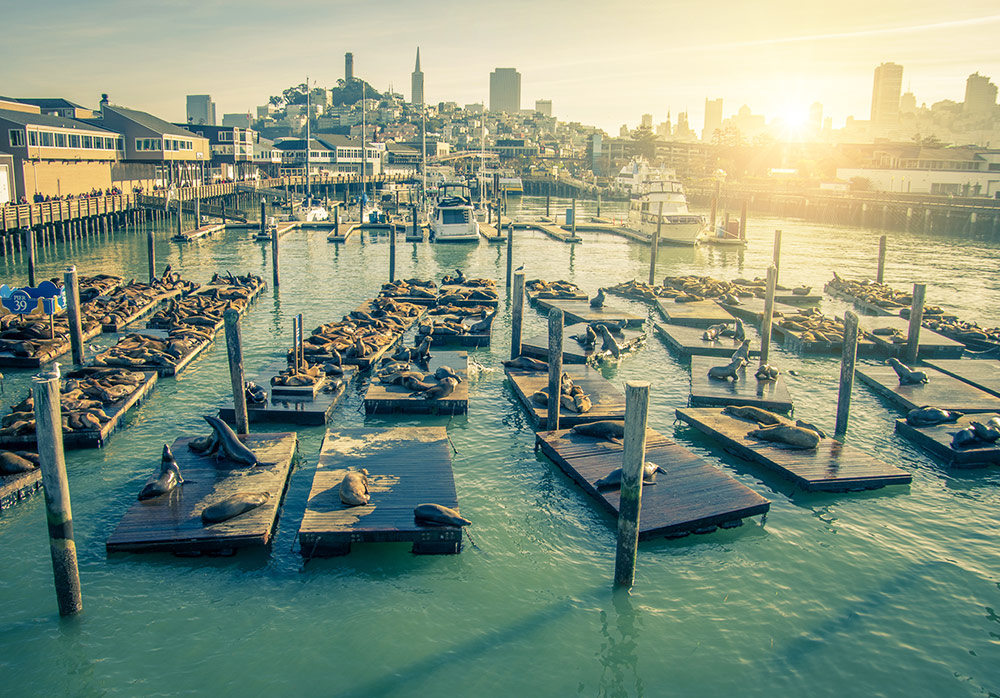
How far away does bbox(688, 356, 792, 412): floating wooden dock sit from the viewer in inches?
657

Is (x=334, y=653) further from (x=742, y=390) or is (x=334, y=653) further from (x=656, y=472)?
(x=742, y=390)

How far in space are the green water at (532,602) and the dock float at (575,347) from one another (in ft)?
18.9

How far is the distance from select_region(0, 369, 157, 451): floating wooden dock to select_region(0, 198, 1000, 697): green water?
296 millimetres

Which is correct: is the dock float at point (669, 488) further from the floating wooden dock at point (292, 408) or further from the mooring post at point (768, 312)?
the mooring post at point (768, 312)

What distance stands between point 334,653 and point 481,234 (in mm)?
46818

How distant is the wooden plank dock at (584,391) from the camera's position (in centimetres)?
1535

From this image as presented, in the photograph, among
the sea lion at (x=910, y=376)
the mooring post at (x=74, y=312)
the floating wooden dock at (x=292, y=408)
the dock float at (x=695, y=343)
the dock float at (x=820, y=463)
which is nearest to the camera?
the dock float at (x=820, y=463)

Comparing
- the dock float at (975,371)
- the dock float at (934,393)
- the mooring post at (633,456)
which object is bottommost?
the dock float at (934,393)

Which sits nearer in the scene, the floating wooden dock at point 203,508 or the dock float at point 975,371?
the floating wooden dock at point 203,508

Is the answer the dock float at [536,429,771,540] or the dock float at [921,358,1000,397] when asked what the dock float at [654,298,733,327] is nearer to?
the dock float at [921,358,1000,397]


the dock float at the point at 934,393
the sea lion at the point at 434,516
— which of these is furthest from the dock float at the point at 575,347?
the sea lion at the point at 434,516

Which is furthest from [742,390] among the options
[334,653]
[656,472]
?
[334,653]

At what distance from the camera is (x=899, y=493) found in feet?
42.8

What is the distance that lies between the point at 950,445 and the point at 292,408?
533 inches
